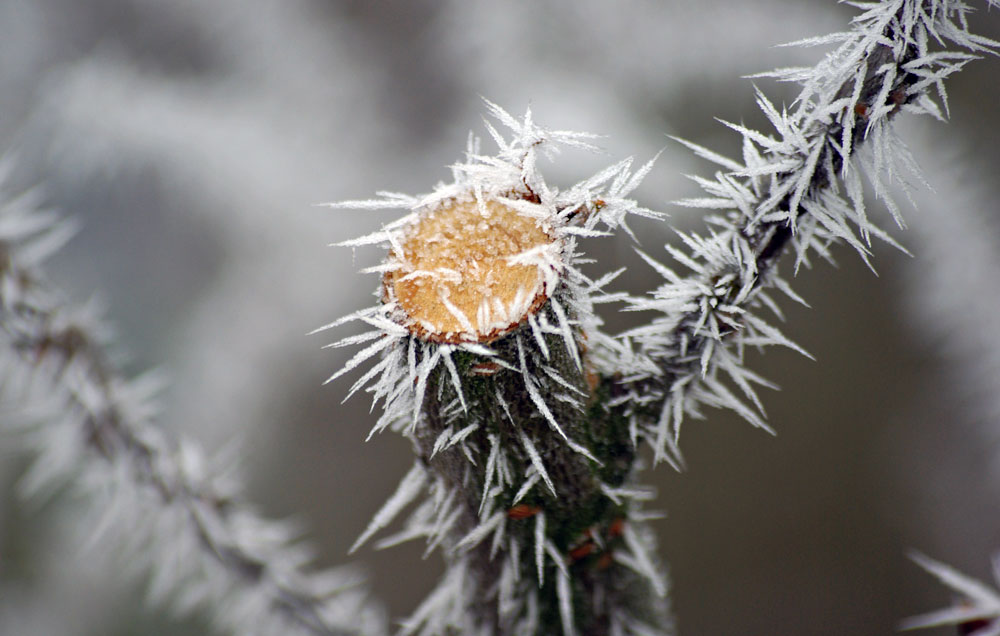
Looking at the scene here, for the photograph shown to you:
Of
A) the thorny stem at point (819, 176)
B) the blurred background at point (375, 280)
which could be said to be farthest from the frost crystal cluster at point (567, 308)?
the blurred background at point (375, 280)

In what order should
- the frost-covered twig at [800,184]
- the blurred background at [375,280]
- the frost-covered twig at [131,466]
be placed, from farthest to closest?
the blurred background at [375,280] → the frost-covered twig at [131,466] → the frost-covered twig at [800,184]

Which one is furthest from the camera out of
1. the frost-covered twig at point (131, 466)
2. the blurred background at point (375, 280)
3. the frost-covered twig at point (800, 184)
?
the blurred background at point (375, 280)

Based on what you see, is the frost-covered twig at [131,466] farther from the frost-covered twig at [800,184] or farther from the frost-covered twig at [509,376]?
the frost-covered twig at [800,184]

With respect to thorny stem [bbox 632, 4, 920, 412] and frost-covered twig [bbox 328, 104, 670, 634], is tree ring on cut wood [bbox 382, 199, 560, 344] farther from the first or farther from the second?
thorny stem [bbox 632, 4, 920, 412]

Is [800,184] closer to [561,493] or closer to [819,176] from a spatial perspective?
[819,176]

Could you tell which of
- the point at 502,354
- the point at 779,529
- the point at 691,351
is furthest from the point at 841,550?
the point at 502,354

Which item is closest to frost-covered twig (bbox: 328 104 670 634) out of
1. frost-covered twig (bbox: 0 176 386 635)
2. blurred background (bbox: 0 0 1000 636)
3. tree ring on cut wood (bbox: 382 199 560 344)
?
tree ring on cut wood (bbox: 382 199 560 344)

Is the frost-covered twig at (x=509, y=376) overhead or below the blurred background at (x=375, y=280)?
below
